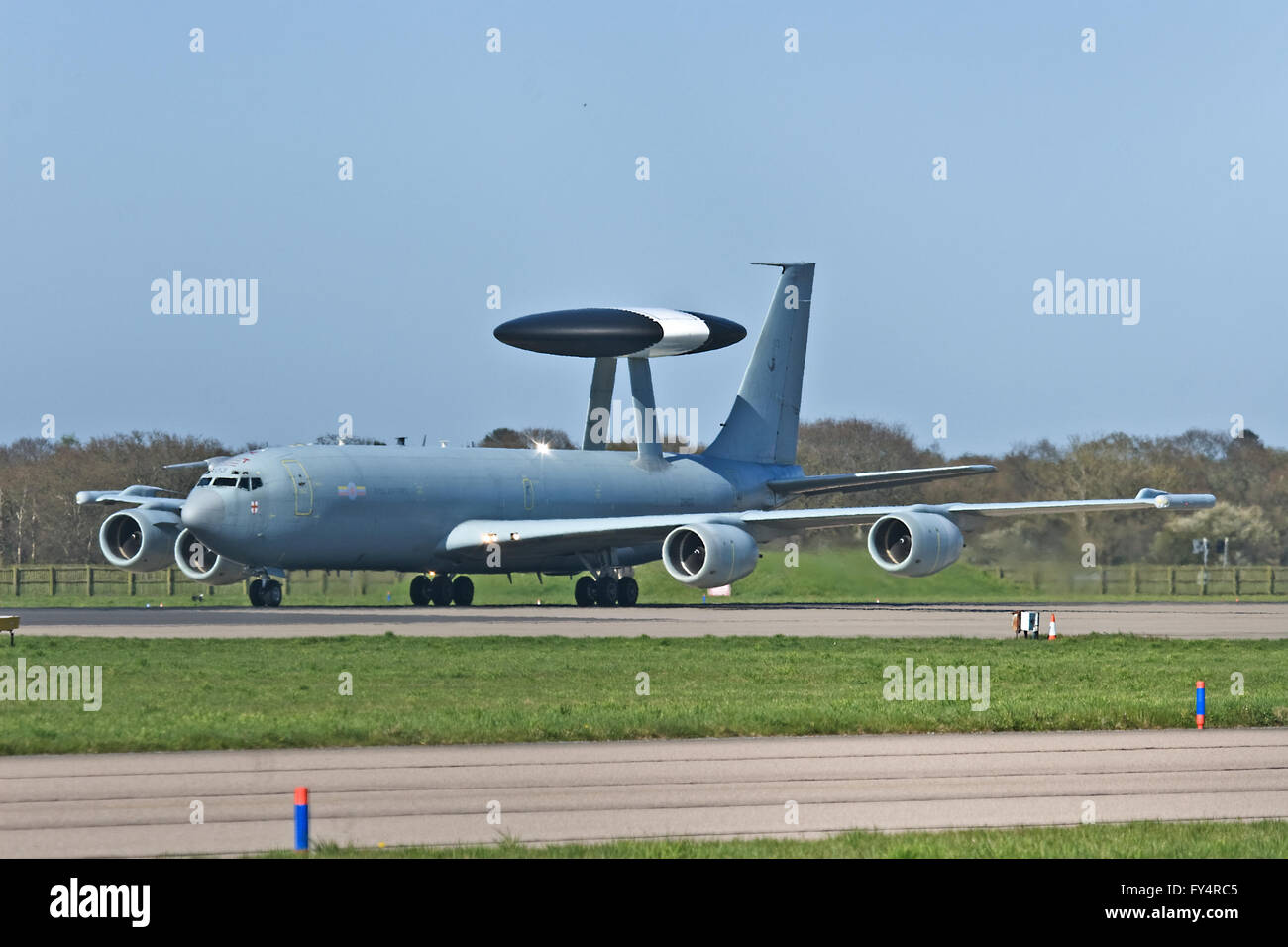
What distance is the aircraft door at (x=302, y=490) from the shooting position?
154 feet

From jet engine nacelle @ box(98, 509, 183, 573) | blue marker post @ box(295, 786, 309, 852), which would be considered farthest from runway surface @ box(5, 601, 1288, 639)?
blue marker post @ box(295, 786, 309, 852)

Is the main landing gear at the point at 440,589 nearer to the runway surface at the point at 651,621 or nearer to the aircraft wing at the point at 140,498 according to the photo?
the runway surface at the point at 651,621

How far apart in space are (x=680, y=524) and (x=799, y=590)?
1128 centimetres

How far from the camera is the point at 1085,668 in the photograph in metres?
29.3

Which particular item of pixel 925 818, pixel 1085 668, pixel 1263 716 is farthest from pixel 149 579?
pixel 925 818

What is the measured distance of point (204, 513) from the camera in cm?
4600

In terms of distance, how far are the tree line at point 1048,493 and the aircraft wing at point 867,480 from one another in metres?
1.79

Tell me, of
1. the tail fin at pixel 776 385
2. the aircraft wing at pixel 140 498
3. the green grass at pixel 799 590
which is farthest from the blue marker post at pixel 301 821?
the tail fin at pixel 776 385

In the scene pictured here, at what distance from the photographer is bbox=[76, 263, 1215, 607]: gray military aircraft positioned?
1866 inches

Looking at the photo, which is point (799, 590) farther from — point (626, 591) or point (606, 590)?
point (606, 590)

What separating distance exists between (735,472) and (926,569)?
49.0ft

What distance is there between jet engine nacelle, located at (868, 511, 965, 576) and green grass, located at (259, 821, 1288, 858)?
3429cm
